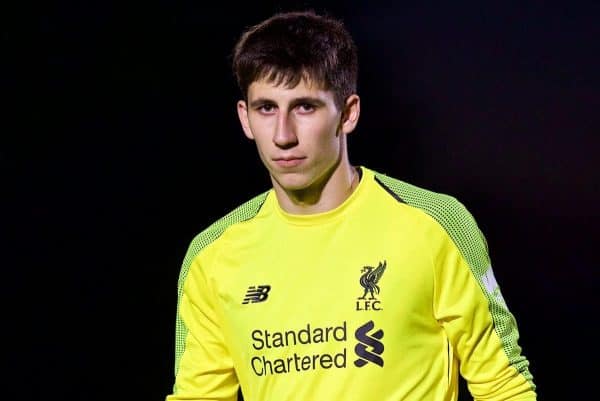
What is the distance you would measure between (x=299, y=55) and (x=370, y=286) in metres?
0.41

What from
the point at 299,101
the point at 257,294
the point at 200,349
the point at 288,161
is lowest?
the point at 200,349

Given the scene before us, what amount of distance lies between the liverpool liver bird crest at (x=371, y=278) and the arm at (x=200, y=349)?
0.30m

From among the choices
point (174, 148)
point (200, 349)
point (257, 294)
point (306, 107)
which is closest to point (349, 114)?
point (306, 107)

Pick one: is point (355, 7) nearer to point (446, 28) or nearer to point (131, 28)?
point (446, 28)

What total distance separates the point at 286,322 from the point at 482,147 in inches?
36.8

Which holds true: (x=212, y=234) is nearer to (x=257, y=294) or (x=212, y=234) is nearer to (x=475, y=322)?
(x=257, y=294)

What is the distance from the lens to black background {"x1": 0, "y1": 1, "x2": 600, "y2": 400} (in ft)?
8.52

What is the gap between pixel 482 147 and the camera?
2.63 metres

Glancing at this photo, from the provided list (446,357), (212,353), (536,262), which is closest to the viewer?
(446,357)

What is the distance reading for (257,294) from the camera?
1.93 m

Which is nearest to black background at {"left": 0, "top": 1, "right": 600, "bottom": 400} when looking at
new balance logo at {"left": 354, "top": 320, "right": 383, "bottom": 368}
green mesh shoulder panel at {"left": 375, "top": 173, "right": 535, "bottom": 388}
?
green mesh shoulder panel at {"left": 375, "top": 173, "right": 535, "bottom": 388}

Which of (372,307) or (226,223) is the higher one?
(226,223)

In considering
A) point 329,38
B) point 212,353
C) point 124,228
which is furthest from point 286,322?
point 124,228

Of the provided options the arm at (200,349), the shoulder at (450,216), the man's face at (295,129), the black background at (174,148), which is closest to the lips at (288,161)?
the man's face at (295,129)
